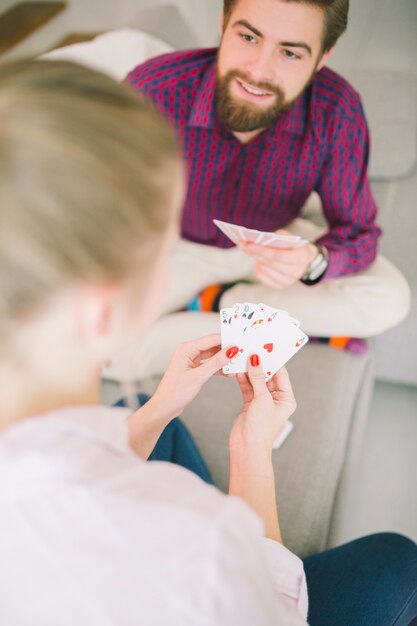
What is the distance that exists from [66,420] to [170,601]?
21cm

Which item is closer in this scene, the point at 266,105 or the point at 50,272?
the point at 50,272

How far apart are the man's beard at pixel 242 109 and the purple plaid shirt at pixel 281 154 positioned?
0.04 m

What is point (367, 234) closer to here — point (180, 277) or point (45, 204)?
point (180, 277)

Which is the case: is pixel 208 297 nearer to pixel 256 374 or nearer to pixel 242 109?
pixel 242 109

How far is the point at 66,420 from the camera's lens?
58 centimetres

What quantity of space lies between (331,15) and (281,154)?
0.38 meters

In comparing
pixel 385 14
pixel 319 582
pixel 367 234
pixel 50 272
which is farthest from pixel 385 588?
pixel 385 14

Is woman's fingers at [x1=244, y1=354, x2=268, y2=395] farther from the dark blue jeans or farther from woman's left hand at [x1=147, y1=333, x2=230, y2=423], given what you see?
the dark blue jeans

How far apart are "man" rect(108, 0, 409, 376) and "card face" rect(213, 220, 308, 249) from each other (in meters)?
0.05

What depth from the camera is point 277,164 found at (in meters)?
1.57

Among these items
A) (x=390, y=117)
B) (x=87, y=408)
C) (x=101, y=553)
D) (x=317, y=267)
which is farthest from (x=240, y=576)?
(x=390, y=117)

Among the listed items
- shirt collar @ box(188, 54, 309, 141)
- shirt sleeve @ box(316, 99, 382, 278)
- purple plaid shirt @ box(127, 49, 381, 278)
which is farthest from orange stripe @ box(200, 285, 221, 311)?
shirt collar @ box(188, 54, 309, 141)

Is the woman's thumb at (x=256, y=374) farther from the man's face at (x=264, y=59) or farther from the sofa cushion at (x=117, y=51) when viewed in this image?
the sofa cushion at (x=117, y=51)

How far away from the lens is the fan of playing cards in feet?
3.28
